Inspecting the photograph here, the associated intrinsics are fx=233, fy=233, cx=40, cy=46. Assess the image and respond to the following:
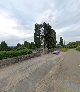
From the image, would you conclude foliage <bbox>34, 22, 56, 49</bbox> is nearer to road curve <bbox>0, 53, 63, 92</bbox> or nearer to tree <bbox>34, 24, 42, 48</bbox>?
tree <bbox>34, 24, 42, 48</bbox>

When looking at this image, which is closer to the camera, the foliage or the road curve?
the road curve

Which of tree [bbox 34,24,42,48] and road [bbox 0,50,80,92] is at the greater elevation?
tree [bbox 34,24,42,48]

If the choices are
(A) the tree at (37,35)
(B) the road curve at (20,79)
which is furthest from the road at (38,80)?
(A) the tree at (37,35)

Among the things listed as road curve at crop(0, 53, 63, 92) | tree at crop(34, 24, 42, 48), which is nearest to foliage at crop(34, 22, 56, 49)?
tree at crop(34, 24, 42, 48)

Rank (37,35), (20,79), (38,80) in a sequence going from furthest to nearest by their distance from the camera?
1. (37,35)
2. (20,79)
3. (38,80)

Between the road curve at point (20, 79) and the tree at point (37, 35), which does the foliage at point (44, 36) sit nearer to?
the tree at point (37, 35)

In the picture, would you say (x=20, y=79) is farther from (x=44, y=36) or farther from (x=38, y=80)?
(x=44, y=36)

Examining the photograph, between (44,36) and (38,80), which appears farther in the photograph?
(44,36)

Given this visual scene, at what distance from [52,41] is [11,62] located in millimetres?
66956

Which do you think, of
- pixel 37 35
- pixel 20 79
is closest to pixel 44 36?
pixel 37 35

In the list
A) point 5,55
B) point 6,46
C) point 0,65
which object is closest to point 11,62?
point 5,55

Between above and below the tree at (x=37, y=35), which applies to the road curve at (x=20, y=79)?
below

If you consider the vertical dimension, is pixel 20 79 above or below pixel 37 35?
below

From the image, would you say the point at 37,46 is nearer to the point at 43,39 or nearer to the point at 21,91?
the point at 43,39
